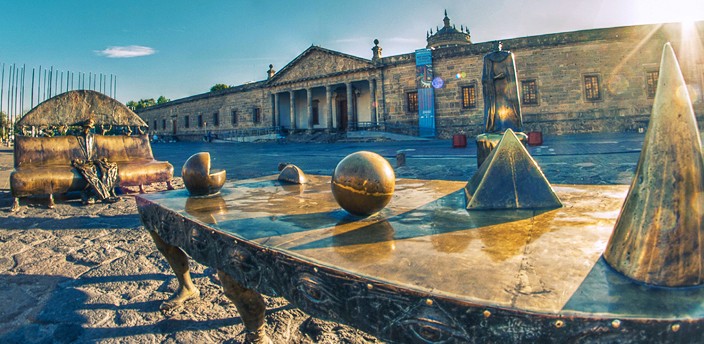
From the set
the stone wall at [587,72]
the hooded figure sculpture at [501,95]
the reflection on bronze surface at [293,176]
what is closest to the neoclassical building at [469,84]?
the stone wall at [587,72]

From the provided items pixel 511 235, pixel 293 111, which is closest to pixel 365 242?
pixel 511 235

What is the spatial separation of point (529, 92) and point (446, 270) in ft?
82.8

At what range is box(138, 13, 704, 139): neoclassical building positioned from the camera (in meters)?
21.0

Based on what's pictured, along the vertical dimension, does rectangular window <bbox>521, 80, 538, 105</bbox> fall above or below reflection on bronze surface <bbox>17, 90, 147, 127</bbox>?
above

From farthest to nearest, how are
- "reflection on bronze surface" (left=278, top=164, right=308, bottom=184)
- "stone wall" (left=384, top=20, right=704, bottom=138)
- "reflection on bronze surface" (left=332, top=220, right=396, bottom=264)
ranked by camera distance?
"stone wall" (left=384, top=20, right=704, bottom=138) → "reflection on bronze surface" (left=278, top=164, right=308, bottom=184) → "reflection on bronze surface" (left=332, top=220, right=396, bottom=264)

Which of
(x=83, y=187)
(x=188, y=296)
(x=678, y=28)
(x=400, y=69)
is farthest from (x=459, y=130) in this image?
(x=188, y=296)

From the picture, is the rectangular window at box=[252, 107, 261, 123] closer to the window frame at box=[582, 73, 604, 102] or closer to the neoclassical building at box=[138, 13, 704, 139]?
the neoclassical building at box=[138, 13, 704, 139]

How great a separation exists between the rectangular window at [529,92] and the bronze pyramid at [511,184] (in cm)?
2367

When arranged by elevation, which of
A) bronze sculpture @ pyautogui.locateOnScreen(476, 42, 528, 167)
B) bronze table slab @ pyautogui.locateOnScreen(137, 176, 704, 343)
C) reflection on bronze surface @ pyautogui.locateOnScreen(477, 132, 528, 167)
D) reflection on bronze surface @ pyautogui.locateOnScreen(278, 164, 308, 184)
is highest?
bronze sculpture @ pyautogui.locateOnScreen(476, 42, 528, 167)

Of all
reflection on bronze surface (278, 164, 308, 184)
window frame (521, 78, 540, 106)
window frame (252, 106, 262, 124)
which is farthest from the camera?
window frame (252, 106, 262, 124)

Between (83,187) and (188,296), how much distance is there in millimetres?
5189

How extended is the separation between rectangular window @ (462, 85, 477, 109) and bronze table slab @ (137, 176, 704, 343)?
78.4 ft

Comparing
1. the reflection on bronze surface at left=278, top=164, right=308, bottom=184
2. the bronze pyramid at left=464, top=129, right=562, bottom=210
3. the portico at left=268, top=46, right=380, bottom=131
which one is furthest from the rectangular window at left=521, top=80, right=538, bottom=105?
the bronze pyramid at left=464, top=129, right=562, bottom=210

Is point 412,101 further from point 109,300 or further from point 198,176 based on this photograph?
point 109,300
